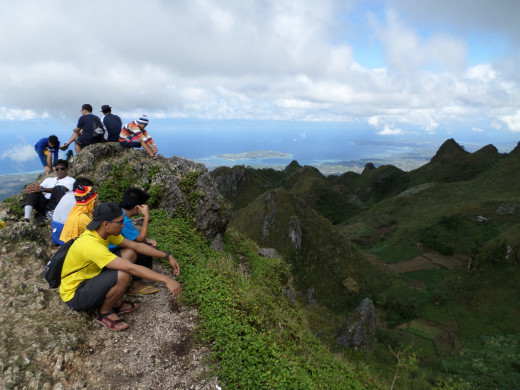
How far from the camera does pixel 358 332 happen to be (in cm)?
3250

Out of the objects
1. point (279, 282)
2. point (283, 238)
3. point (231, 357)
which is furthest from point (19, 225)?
point (283, 238)

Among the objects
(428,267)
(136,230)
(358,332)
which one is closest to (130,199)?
(136,230)

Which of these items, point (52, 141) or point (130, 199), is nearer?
point (130, 199)

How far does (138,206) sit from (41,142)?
11.8m

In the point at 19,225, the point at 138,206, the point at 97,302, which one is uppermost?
the point at 138,206

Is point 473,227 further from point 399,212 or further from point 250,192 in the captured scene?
point 250,192

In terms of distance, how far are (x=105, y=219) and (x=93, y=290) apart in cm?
156

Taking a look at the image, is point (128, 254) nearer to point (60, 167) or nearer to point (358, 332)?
point (60, 167)

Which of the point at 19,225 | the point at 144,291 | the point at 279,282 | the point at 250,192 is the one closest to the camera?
the point at 144,291

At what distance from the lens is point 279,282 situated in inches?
640

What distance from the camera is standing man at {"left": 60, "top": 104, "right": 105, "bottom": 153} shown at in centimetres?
1470

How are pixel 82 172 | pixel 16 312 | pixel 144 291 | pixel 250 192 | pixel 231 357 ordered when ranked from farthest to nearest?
pixel 250 192, pixel 82 172, pixel 144 291, pixel 16 312, pixel 231 357

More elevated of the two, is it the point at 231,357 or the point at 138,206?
the point at 138,206

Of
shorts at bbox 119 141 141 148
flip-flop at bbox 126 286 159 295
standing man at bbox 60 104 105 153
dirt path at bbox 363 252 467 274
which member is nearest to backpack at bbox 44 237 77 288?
flip-flop at bbox 126 286 159 295
